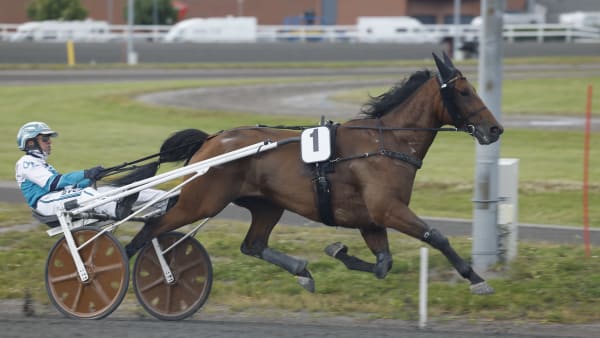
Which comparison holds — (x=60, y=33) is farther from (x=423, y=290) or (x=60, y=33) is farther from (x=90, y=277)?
(x=423, y=290)

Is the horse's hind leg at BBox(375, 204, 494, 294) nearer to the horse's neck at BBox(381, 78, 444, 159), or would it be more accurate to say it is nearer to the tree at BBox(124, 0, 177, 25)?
the horse's neck at BBox(381, 78, 444, 159)

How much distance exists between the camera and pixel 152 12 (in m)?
61.6

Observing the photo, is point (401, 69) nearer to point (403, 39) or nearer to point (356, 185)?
point (403, 39)

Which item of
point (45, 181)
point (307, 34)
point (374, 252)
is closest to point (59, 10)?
point (307, 34)

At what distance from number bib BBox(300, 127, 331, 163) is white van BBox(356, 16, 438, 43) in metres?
43.2

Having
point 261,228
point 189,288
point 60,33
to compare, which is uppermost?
point 60,33

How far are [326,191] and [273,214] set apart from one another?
0.85 metres

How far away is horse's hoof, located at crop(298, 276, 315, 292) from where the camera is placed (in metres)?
7.71

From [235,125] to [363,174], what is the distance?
1498 cm

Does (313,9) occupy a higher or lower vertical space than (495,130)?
higher

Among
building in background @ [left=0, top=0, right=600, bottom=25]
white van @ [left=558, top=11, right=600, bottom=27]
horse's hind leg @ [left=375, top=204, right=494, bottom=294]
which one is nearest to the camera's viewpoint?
horse's hind leg @ [left=375, top=204, right=494, bottom=294]

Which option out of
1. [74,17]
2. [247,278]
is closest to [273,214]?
[247,278]

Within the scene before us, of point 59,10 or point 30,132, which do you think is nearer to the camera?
point 30,132

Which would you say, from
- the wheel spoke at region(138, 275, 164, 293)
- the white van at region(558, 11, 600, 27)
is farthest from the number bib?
the white van at region(558, 11, 600, 27)
